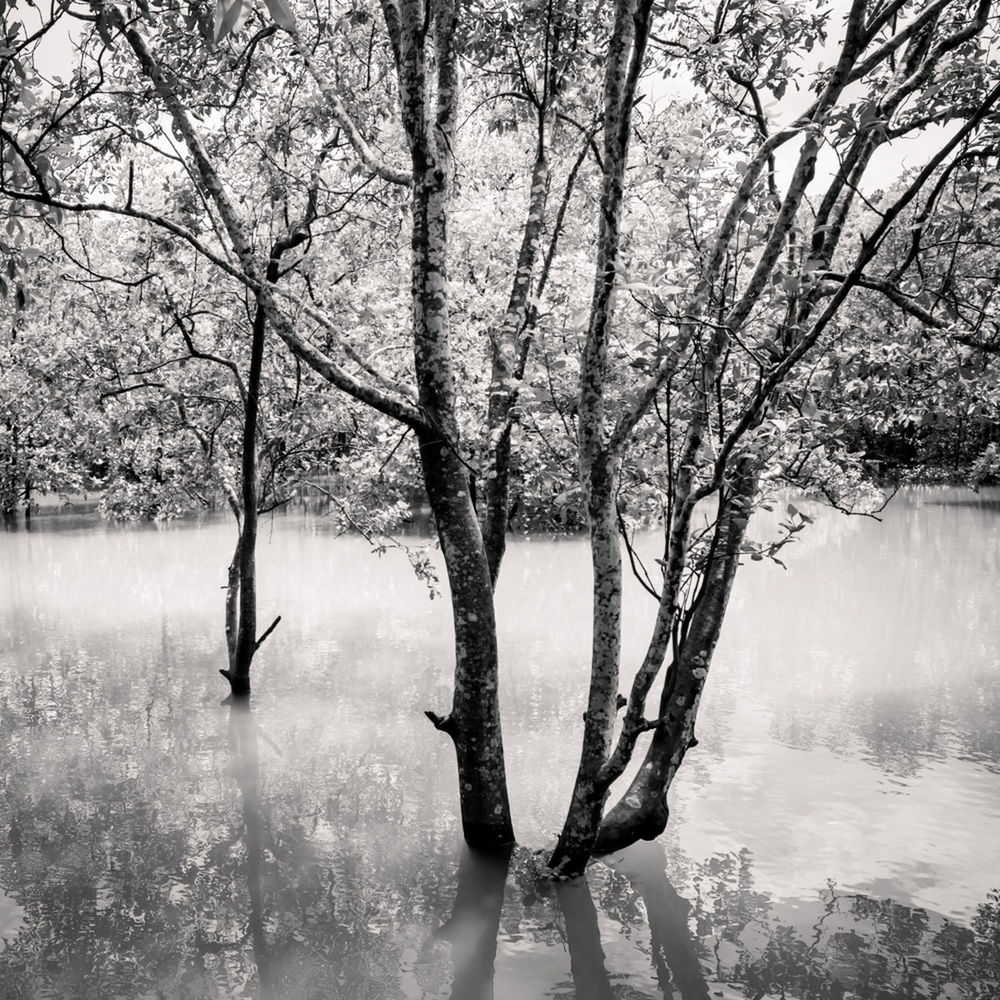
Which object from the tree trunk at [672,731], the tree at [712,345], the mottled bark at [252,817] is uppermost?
the tree at [712,345]

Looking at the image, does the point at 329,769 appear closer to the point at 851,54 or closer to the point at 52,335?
the point at 851,54

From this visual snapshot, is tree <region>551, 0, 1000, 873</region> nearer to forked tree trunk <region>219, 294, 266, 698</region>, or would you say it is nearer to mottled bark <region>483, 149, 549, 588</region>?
mottled bark <region>483, 149, 549, 588</region>

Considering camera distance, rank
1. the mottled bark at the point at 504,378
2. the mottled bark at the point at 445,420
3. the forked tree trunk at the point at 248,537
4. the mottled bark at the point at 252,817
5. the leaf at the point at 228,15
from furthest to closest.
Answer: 1. the forked tree trunk at the point at 248,537
2. the mottled bark at the point at 504,378
3. the mottled bark at the point at 445,420
4. the mottled bark at the point at 252,817
5. the leaf at the point at 228,15

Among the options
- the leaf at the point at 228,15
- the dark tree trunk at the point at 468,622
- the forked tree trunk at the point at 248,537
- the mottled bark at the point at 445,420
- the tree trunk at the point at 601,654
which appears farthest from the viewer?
the forked tree trunk at the point at 248,537

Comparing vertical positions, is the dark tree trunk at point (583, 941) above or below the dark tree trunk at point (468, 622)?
below

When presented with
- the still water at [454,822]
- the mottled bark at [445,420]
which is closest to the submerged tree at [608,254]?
the mottled bark at [445,420]

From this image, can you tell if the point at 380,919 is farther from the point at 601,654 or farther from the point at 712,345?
the point at 712,345

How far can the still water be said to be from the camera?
528 cm

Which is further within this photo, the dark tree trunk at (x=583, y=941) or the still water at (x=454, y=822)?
the still water at (x=454, y=822)

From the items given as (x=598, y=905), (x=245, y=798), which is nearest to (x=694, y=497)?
(x=598, y=905)

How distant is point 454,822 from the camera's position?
7.20 metres

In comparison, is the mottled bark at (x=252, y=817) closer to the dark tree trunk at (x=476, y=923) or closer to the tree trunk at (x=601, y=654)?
the dark tree trunk at (x=476, y=923)

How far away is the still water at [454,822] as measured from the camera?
5281 millimetres

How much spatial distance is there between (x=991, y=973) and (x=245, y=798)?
5.69 metres
